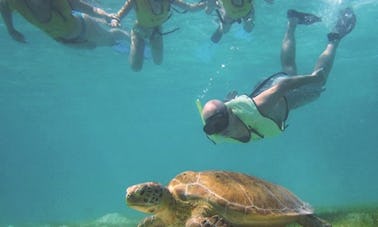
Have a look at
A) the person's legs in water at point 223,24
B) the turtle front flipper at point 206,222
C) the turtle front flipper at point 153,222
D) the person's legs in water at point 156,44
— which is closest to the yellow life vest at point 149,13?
the person's legs in water at point 156,44

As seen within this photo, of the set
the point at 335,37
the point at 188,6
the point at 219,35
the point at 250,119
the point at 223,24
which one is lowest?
the point at 219,35

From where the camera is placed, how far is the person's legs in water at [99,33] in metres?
13.7

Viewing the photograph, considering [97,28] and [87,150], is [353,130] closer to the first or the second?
[87,150]

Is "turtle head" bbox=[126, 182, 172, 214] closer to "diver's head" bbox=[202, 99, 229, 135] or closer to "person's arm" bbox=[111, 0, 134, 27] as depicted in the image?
"diver's head" bbox=[202, 99, 229, 135]

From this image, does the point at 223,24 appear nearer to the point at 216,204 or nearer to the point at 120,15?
the point at 120,15

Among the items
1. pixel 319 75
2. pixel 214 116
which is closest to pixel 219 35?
pixel 319 75

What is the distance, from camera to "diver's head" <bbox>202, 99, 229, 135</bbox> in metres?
7.38

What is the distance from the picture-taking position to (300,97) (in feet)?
36.3

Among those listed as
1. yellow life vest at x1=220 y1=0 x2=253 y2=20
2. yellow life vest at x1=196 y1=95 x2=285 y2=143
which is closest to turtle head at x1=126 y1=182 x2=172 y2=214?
yellow life vest at x1=196 y1=95 x2=285 y2=143

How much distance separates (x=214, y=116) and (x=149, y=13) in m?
6.20

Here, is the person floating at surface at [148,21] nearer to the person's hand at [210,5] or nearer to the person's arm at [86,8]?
the person's hand at [210,5]

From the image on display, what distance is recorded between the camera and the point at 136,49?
14.3 m

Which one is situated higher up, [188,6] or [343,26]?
[343,26]

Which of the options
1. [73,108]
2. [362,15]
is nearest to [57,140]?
[73,108]
